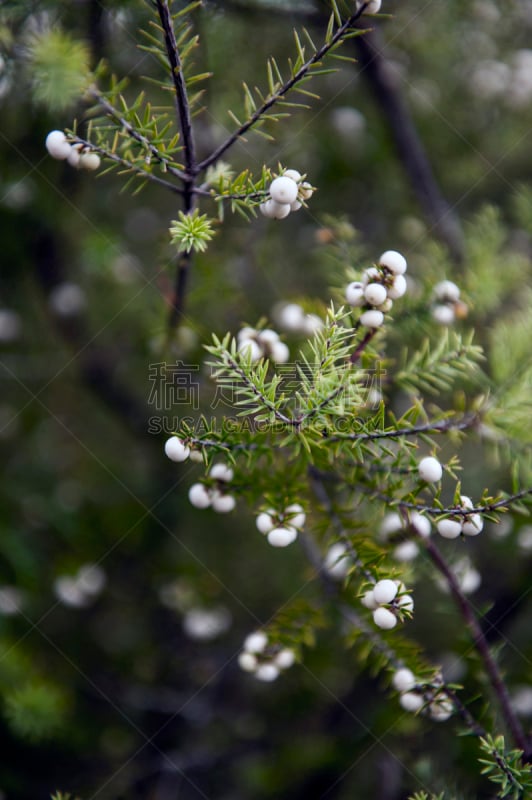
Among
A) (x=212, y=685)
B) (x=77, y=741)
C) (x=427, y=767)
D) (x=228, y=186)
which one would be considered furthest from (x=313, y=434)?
(x=212, y=685)

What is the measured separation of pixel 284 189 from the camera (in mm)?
626

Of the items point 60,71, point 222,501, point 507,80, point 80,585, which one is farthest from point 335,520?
point 507,80

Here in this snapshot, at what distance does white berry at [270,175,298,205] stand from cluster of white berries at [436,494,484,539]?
0.36 m

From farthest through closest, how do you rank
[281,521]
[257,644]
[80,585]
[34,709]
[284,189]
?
[80,585] < [34,709] < [257,644] < [281,521] < [284,189]

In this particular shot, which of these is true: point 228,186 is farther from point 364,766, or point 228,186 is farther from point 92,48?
point 364,766

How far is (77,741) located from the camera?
127 cm

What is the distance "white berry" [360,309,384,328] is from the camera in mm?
716

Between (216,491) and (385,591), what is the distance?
0.25 metres

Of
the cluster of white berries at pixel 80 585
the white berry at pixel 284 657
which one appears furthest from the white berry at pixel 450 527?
the cluster of white berries at pixel 80 585

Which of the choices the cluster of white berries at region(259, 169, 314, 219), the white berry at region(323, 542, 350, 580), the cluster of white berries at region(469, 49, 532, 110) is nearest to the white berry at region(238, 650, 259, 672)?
the white berry at region(323, 542, 350, 580)

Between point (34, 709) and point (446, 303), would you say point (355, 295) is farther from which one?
point (34, 709)

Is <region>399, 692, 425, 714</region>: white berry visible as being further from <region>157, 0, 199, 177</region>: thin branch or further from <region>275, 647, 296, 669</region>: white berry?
<region>157, 0, 199, 177</region>: thin branch

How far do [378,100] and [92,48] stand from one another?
2.29ft

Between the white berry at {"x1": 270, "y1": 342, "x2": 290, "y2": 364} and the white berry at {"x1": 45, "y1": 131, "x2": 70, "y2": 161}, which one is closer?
the white berry at {"x1": 45, "y1": 131, "x2": 70, "y2": 161}
